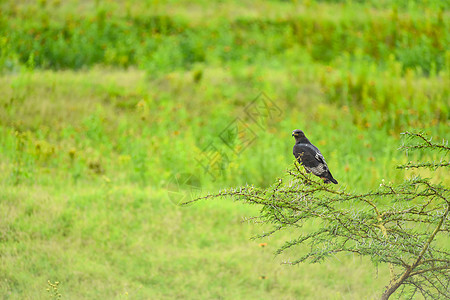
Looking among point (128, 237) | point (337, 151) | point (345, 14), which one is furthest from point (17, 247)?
point (345, 14)

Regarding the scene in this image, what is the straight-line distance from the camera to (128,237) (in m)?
5.76

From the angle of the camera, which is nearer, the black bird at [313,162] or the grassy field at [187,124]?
the black bird at [313,162]

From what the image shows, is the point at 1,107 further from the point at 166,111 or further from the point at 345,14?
the point at 345,14

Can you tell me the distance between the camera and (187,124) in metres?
9.05

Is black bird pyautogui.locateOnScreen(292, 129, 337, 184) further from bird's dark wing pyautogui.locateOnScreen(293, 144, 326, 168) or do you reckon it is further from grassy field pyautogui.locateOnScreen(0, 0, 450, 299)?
grassy field pyautogui.locateOnScreen(0, 0, 450, 299)

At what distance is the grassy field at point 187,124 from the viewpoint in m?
5.24

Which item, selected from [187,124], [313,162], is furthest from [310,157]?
[187,124]

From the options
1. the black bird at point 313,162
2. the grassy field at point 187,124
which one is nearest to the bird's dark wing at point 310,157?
the black bird at point 313,162

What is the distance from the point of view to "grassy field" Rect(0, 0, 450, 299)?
17.2 feet

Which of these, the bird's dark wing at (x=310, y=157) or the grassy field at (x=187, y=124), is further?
the grassy field at (x=187, y=124)

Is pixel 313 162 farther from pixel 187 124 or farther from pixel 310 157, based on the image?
pixel 187 124

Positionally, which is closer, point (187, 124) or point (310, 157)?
point (310, 157)

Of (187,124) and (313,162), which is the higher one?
(313,162)

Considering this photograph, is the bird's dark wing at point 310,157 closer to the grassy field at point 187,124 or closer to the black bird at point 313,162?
the black bird at point 313,162
